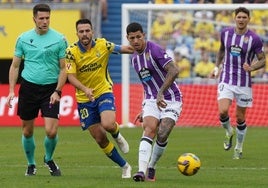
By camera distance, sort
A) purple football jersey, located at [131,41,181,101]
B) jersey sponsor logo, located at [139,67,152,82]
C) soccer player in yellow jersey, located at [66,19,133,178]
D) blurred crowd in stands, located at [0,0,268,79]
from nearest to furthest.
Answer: purple football jersey, located at [131,41,181,101] < jersey sponsor logo, located at [139,67,152,82] < soccer player in yellow jersey, located at [66,19,133,178] < blurred crowd in stands, located at [0,0,268,79]

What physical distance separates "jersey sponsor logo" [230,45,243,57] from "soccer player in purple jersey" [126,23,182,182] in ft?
14.4

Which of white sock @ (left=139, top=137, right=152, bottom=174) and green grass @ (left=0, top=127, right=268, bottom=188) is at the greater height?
white sock @ (left=139, top=137, right=152, bottom=174)

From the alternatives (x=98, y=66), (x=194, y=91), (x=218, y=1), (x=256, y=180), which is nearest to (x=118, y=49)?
(x=98, y=66)

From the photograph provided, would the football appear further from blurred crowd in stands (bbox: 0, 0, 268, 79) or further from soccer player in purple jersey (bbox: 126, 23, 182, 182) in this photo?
blurred crowd in stands (bbox: 0, 0, 268, 79)

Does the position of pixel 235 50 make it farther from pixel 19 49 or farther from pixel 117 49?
pixel 19 49

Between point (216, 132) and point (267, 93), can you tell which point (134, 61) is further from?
point (267, 93)

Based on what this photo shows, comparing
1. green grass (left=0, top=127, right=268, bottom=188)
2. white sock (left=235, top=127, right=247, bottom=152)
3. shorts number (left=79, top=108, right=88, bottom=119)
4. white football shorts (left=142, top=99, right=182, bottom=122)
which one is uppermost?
white football shorts (left=142, top=99, right=182, bottom=122)

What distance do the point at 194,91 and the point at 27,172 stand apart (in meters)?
12.9

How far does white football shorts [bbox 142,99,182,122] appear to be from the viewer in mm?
13539

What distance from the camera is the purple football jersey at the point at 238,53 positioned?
17.8 metres

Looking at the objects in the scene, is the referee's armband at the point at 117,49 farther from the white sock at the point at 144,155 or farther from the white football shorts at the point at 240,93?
the white football shorts at the point at 240,93

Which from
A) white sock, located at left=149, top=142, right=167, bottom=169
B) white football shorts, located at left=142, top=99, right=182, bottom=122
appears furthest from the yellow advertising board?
white sock, located at left=149, top=142, right=167, bottom=169

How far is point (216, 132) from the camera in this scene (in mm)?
24672

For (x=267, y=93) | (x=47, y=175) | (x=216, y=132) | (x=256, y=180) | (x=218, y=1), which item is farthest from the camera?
(x=218, y=1)
